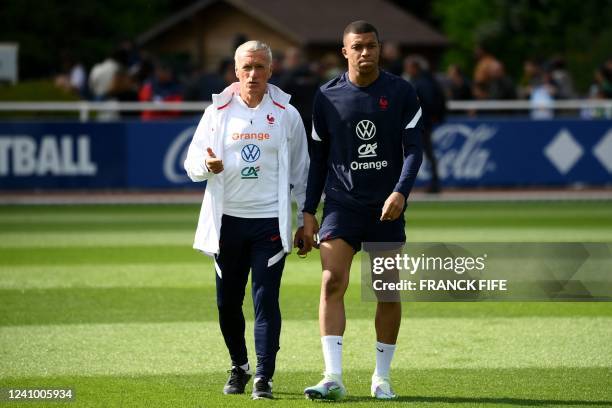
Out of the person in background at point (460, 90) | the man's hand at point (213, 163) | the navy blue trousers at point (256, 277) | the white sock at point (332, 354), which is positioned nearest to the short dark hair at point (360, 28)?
→ the man's hand at point (213, 163)

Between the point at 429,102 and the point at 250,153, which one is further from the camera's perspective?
the point at 429,102

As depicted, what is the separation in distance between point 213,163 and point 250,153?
31cm

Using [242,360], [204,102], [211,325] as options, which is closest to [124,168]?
[204,102]

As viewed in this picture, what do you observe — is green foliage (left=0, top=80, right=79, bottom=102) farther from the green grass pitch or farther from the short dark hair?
the short dark hair

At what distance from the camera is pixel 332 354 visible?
7.52 meters

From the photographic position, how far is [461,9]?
58.0 metres

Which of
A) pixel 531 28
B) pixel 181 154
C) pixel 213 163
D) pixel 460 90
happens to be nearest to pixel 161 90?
pixel 181 154

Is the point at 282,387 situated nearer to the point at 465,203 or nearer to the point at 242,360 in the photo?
the point at 242,360

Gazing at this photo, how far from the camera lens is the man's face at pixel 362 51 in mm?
7453

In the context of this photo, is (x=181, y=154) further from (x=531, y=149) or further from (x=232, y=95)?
(x=232, y=95)

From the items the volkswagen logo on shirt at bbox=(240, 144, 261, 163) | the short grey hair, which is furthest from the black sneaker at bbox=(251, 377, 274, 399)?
the short grey hair

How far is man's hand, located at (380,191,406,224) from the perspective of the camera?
24.2 ft

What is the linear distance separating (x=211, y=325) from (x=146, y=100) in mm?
14173

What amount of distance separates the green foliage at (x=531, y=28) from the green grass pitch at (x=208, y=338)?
1392 inches
